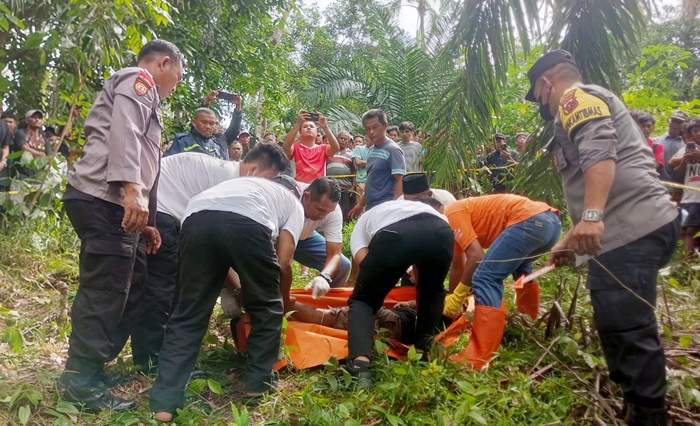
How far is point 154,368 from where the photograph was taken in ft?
10.2

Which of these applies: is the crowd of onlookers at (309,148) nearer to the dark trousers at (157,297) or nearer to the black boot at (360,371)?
the dark trousers at (157,297)

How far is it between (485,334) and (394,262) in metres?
0.63

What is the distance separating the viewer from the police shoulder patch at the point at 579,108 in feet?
7.19

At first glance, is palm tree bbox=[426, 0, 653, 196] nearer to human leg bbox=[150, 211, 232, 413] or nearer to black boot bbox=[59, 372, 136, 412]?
human leg bbox=[150, 211, 232, 413]

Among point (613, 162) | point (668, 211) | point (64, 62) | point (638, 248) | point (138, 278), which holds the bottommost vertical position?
point (138, 278)

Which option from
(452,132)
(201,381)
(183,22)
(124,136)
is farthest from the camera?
(183,22)

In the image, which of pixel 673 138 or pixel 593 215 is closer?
pixel 593 215

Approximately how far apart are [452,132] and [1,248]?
381 cm

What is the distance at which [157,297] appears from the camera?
3213 mm

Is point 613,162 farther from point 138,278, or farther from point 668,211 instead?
point 138,278

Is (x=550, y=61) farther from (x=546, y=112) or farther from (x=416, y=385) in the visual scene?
(x=416, y=385)

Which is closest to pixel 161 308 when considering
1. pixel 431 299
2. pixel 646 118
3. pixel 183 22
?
pixel 431 299

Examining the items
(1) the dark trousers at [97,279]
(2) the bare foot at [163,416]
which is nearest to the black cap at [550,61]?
(1) the dark trousers at [97,279]

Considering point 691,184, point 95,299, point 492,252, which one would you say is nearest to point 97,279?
point 95,299
